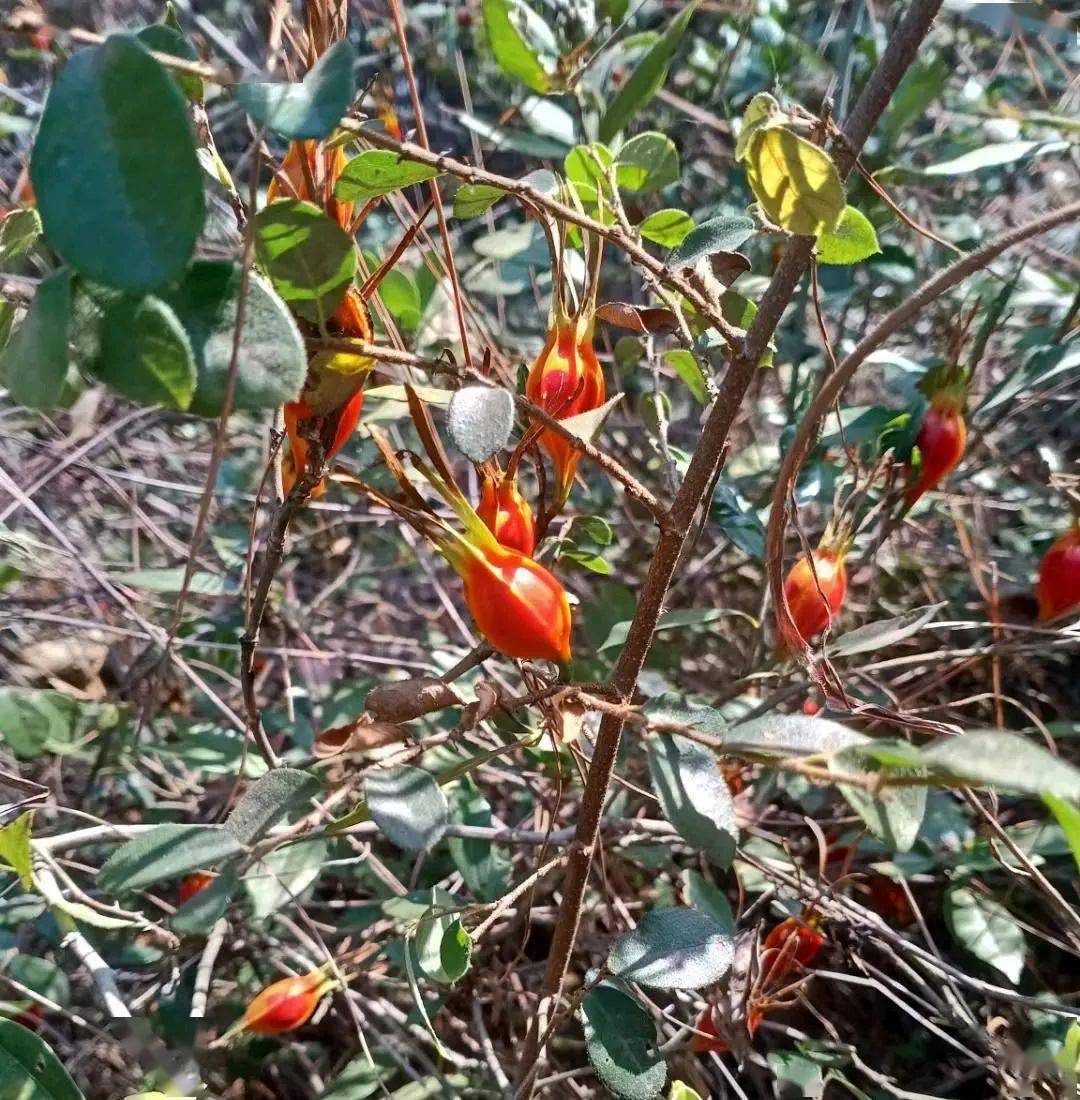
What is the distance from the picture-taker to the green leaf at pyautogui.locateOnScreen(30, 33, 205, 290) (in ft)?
1.09

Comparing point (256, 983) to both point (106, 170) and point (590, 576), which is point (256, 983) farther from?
point (106, 170)

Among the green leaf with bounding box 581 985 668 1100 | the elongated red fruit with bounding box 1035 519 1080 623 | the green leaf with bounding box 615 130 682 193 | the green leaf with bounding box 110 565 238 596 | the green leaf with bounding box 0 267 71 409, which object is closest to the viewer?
the green leaf with bounding box 0 267 71 409

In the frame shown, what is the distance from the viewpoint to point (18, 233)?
1.61 ft

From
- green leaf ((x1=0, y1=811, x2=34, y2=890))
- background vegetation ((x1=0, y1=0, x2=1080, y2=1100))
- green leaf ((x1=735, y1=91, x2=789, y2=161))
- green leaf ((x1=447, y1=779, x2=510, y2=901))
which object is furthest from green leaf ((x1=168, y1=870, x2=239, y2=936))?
green leaf ((x1=735, y1=91, x2=789, y2=161))


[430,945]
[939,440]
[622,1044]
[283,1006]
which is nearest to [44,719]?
[283,1006]

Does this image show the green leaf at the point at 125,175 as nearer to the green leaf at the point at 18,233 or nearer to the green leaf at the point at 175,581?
the green leaf at the point at 18,233

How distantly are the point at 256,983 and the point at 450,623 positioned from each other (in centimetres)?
48

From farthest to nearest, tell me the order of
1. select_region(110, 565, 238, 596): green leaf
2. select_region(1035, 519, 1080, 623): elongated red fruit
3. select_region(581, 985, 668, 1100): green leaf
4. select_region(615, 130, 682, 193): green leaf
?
select_region(110, 565, 238, 596): green leaf
select_region(1035, 519, 1080, 623): elongated red fruit
select_region(615, 130, 682, 193): green leaf
select_region(581, 985, 668, 1100): green leaf

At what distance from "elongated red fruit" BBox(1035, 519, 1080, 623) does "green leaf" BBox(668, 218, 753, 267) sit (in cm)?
45

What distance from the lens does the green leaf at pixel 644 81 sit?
0.68 metres

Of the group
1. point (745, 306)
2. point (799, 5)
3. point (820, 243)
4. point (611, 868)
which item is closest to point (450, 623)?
point (611, 868)

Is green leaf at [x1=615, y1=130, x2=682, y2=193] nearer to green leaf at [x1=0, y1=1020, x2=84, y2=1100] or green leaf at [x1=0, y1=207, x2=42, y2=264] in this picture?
green leaf at [x1=0, y1=207, x2=42, y2=264]

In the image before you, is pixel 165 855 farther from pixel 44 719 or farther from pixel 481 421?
pixel 44 719

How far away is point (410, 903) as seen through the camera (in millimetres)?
746
